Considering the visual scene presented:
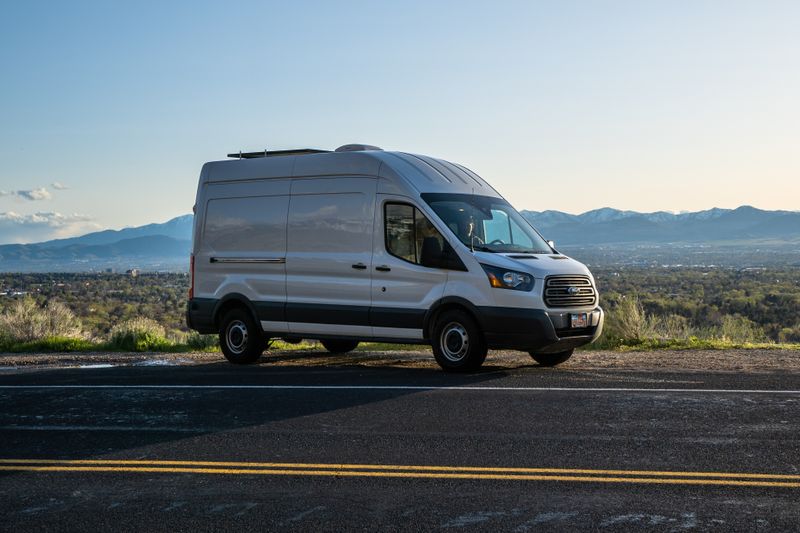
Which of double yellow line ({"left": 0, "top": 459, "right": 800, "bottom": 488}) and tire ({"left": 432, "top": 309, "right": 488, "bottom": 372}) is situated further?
tire ({"left": 432, "top": 309, "right": 488, "bottom": 372})

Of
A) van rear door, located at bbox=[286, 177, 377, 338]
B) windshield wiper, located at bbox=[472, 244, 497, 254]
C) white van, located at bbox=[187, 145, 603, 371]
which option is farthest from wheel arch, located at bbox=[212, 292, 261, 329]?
windshield wiper, located at bbox=[472, 244, 497, 254]

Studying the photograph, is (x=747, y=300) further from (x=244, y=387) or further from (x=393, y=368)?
(x=244, y=387)

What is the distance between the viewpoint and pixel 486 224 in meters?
12.1

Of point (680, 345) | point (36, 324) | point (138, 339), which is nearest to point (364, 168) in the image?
point (680, 345)

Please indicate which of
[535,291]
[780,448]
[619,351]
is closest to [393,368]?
[535,291]

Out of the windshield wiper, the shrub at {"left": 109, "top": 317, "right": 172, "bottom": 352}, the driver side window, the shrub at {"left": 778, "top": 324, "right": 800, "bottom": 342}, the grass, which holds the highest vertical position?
the driver side window

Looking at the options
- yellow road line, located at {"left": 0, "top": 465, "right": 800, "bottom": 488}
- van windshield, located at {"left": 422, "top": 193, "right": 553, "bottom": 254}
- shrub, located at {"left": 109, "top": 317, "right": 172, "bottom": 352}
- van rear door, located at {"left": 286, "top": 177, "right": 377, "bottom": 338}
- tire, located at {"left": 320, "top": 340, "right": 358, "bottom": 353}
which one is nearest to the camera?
yellow road line, located at {"left": 0, "top": 465, "right": 800, "bottom": 488}

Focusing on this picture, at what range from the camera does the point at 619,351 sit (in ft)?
49.8

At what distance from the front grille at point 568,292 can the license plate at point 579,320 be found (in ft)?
0.46

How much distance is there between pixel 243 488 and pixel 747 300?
35.3 metres

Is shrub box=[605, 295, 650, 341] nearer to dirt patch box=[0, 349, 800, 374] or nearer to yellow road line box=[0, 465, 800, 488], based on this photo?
dirt patch box=[0, 349, 800, 374]

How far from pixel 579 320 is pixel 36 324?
13.5 m

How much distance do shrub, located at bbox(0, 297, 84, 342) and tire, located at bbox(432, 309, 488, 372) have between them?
10.7 meters

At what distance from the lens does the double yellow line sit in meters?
6.21
